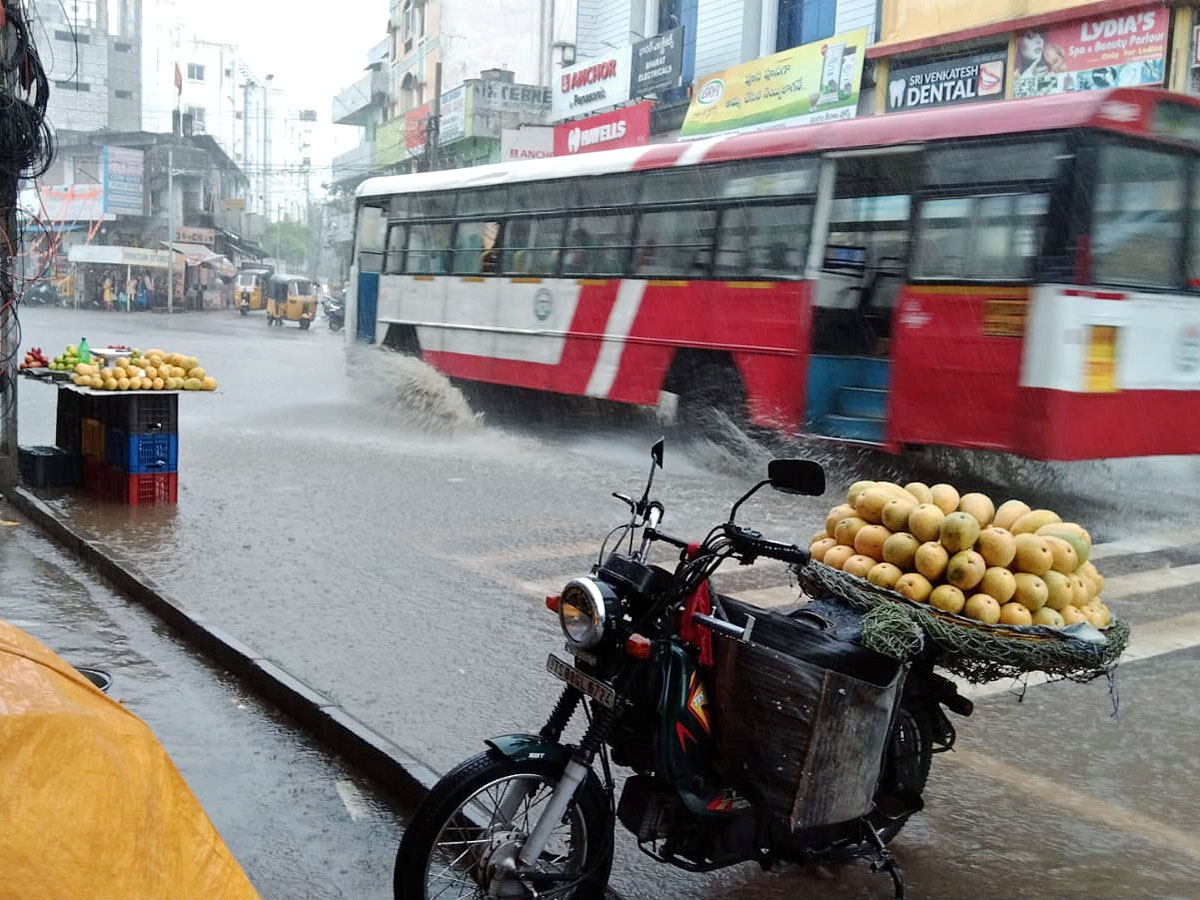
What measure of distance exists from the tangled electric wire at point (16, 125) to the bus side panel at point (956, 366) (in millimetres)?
6625

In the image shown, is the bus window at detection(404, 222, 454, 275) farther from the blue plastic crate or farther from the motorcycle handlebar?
the motorcycle handlebar

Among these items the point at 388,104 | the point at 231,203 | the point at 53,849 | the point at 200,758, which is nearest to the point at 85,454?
the point at 200,758

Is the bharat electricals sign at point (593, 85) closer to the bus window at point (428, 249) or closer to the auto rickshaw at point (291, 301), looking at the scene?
the bus window at point (428, 249)

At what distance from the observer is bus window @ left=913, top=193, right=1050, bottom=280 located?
8.97m

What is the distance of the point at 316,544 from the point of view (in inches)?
307

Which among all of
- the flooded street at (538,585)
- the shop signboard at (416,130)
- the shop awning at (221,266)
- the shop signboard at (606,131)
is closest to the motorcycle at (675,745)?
the flooded street at (538,585)

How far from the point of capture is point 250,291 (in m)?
56.3

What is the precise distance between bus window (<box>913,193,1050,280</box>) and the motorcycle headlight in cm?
690

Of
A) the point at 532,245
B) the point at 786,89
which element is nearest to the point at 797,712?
the point at 532,245

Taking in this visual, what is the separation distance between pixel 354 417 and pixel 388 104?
126ft

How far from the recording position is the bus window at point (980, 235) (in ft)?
29.4

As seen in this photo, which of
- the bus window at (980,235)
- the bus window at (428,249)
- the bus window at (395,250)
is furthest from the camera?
the bus window at (395,250)

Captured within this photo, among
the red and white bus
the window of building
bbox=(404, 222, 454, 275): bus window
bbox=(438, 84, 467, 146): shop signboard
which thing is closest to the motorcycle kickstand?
the red and white bus

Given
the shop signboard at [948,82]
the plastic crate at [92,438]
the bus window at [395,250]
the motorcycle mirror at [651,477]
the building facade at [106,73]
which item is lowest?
the plastic crate at [92,438]
